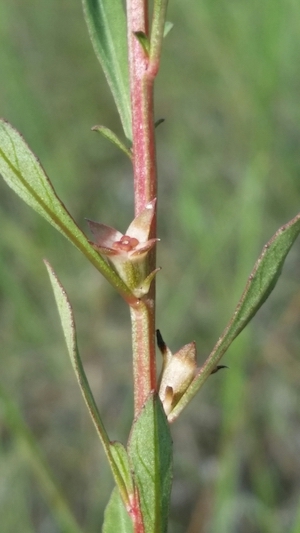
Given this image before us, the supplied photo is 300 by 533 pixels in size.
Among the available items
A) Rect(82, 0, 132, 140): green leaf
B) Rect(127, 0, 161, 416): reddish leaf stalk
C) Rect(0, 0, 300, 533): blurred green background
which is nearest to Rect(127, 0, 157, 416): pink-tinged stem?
Rect(127, 0, 161, 416): reddish leaf stalk

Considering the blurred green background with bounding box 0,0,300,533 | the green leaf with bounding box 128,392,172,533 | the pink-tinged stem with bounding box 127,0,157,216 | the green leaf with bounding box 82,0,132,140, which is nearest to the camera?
the green leaf with bounding box 128,392,172,533

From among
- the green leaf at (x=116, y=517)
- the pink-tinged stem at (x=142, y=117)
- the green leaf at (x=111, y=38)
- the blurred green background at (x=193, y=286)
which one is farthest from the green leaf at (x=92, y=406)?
the blurred green background at (x=193, y=286)

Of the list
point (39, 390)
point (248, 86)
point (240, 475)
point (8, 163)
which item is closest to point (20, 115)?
point (248, 86)

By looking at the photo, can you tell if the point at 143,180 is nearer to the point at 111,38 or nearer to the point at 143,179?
the point at 143,179

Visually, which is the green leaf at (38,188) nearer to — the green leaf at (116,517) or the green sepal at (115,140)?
the green sepal at (115,140)

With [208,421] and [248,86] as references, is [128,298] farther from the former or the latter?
[248,86]

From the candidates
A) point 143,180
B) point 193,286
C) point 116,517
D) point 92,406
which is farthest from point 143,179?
point 193,286

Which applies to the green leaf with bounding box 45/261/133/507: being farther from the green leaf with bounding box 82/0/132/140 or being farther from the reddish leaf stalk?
the green leaf with bounding box 82/0/132/140
